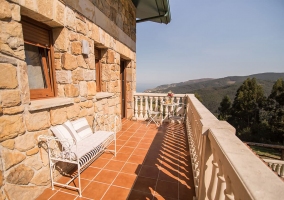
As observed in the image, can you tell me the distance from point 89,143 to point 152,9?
5.18 metres

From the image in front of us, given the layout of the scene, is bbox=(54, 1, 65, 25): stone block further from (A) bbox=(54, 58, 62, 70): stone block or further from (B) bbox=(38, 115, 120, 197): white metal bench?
(B) bbox=(38, 115, 120, 197): white metal bench

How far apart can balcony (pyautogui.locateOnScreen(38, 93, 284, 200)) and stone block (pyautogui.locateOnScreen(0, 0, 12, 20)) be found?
2120mm

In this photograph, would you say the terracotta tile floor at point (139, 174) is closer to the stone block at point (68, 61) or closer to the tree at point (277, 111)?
the stone block at point (68, 61)

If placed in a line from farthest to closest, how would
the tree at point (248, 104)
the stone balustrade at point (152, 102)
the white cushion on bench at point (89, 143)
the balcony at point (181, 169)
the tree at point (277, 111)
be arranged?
1. the tree at point (248, 104)
2. the tree at point (277, 111)
3. the stone balustrade at point (152, 102)
4. the white cushion on bench at point (89, 143)
5. the balcony at point (181, 169)

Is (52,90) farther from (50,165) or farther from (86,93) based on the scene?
(50,165)

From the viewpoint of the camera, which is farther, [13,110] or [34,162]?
[34,162]

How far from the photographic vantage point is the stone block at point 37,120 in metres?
1.69

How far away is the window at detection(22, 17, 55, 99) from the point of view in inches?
74.2

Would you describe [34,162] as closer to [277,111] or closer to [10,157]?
[10,157]

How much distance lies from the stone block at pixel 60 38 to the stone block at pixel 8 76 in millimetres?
848

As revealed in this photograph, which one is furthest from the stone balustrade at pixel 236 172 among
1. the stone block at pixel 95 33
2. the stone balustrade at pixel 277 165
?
the stone balustrade at pixel 277 165

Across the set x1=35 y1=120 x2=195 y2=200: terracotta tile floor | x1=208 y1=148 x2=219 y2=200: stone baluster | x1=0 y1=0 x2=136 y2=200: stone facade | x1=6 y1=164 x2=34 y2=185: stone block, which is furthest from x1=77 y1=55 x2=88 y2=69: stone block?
x1=208 y1=148 x2=219 y2=200: stone baluster

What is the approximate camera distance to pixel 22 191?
64.2 inches

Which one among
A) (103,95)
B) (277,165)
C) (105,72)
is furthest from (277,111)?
(103,95)
